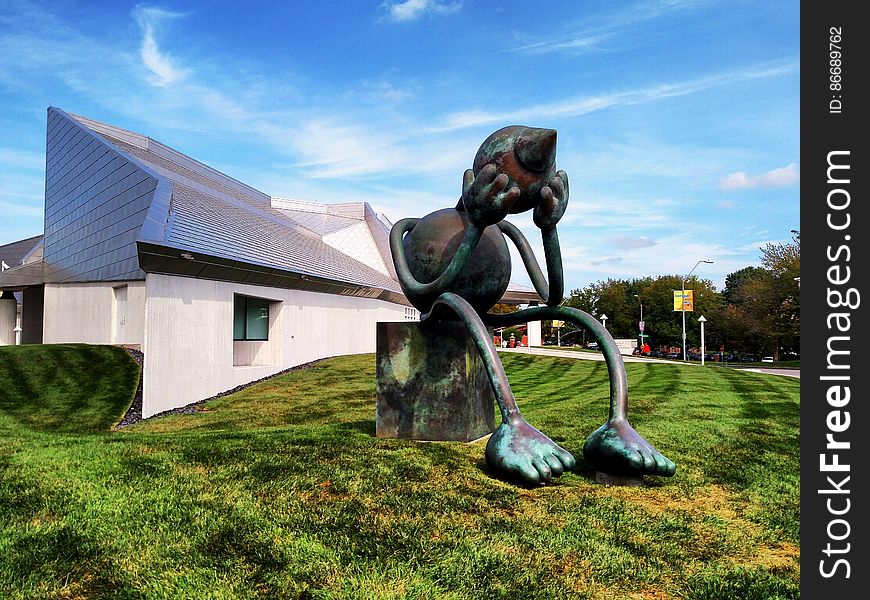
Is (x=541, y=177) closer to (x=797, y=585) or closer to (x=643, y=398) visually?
(x=797, y=585)

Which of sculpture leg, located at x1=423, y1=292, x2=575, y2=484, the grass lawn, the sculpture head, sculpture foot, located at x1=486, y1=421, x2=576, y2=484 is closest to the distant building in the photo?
the grass lawn

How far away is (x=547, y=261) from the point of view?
18.0 feet

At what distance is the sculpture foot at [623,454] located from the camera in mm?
4395

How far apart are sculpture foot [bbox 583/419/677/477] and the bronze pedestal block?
4.94ft

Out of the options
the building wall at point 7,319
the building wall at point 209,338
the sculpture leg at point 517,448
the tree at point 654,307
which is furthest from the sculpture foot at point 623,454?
the tree at point 654,307

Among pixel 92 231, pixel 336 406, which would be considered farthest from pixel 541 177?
pixel 92 231

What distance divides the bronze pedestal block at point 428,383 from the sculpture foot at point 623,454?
1505 millimetres

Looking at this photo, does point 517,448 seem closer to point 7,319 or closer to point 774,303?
point 7,319

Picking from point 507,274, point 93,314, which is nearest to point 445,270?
point 507,274

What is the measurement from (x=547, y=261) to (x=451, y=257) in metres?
0.99

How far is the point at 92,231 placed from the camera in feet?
62.7

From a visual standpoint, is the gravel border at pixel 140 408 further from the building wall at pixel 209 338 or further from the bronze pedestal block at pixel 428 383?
the bronze pedestal block at pixel 428 383
